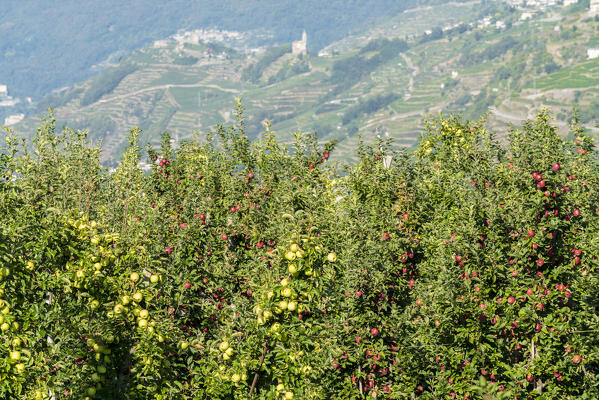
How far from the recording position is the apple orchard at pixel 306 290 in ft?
36.6

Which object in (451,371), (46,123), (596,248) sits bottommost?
(451,371)

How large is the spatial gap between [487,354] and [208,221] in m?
8.37

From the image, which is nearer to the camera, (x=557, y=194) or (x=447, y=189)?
(x=557, y=194)

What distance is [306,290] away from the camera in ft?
36.9

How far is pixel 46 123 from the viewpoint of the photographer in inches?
838

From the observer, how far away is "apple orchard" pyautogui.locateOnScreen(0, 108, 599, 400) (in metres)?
11.2

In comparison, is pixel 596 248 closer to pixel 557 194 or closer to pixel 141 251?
pixel 557 194

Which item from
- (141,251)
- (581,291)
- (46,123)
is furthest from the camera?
(46,123)

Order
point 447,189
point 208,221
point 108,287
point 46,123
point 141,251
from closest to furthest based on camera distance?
point 108,287 → point 141,251 → point 208,221 → point 447,189 → point 46,123

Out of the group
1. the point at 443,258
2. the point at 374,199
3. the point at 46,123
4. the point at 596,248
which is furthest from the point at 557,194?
the point at 46,123

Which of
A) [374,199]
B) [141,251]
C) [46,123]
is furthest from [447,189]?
[46,123]

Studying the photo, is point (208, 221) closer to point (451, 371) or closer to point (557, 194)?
point (451, 371)

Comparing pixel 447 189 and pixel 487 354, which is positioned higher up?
pixel 447 189

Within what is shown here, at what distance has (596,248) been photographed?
13.8m
